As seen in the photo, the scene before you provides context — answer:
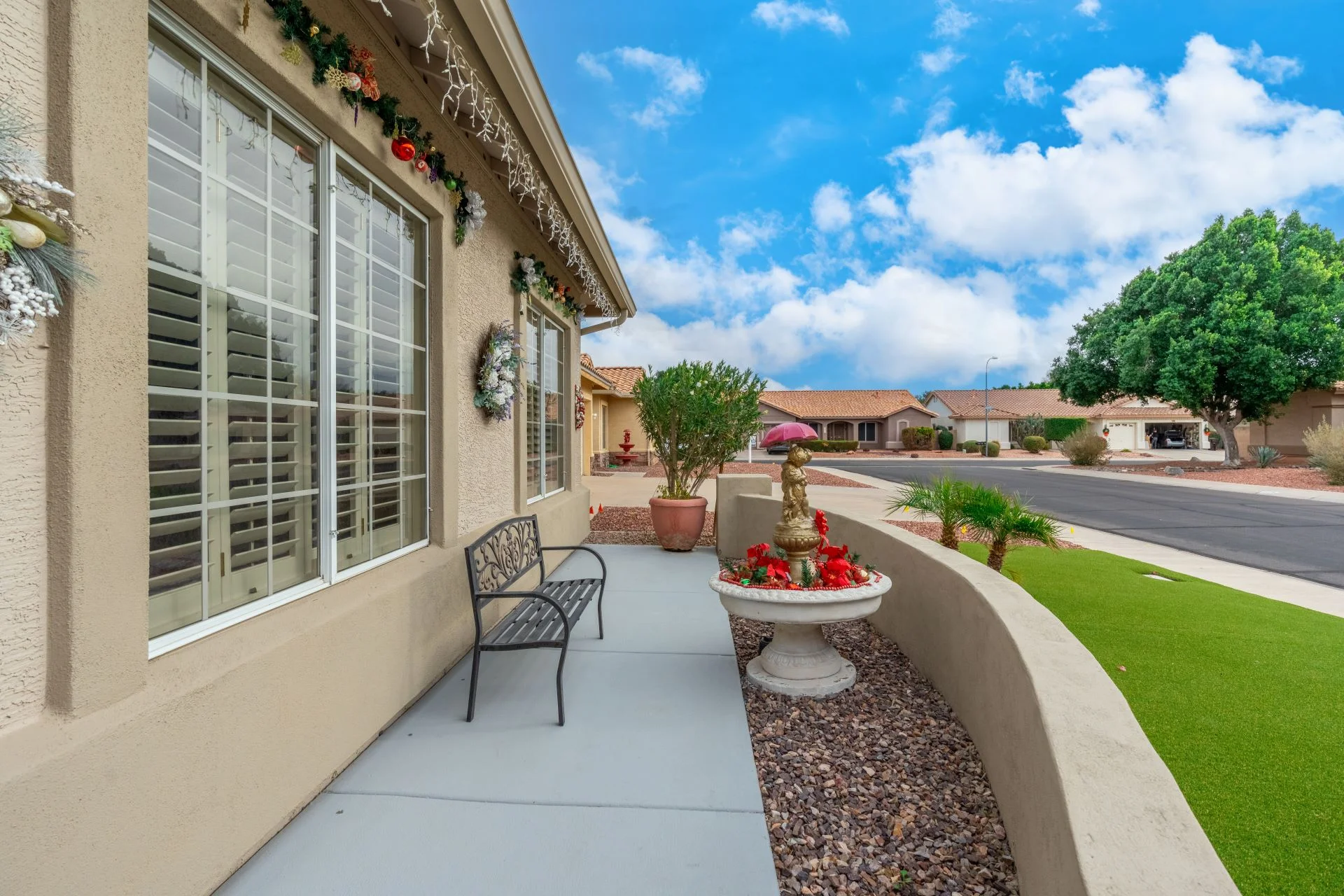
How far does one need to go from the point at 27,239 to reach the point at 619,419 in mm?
24542

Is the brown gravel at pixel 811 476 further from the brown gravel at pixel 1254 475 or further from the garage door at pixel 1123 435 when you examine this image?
the garage door at pixel 1123 435

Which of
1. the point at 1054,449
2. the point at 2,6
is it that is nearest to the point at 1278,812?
the point at 2,6

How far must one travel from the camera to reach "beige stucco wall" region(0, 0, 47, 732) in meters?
1.48

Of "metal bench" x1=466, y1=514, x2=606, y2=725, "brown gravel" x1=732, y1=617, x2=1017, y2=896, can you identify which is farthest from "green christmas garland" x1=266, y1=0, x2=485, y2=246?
"brown gravel" x1=732, y1=617, x2=1017, y2=896

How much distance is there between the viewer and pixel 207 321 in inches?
86.4

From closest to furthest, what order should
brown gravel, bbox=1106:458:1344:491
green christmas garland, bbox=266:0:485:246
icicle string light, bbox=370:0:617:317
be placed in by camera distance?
green christmas garland, bbox=266:0:485:246 < icicle string light, bbox=370:0:617:317 < brown gravel, bbox=1106:458:1344:491

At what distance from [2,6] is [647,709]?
358 cm

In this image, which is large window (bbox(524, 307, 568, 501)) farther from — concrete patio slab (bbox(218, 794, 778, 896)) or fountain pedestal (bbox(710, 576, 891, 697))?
concrete patio slab (bbox(218, 794, 778, 896))

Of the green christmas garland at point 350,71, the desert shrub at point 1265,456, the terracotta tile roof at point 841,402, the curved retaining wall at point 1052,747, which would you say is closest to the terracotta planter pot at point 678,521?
the curved retaining wall at point 1052,747

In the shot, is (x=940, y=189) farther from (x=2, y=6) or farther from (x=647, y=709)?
(x=2, y=6)

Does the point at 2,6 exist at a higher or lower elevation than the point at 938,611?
higher

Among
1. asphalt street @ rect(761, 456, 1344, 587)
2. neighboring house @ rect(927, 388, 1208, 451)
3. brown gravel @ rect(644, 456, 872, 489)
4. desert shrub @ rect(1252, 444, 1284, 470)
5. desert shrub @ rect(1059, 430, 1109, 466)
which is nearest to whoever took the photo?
asphalt street @ rect(761, 456, 1344, 587)

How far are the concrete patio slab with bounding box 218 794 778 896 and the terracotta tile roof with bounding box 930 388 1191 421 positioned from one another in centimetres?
5163

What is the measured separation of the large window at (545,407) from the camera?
20.4 ft
